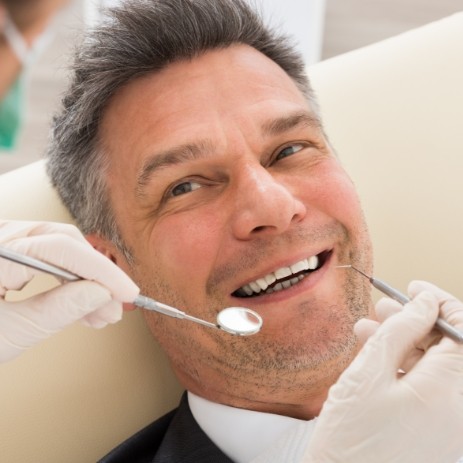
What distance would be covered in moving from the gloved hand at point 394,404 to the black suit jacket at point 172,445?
35 cm

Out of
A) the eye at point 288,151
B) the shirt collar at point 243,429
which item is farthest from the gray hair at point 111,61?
the shirt collar at point 243,429

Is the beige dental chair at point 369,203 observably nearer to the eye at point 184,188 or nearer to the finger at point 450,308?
the eye at point 184,188

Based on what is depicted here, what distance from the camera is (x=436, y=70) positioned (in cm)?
189

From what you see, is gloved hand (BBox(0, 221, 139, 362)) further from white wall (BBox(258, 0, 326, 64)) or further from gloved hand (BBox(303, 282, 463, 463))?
white wall (BBox(258, 0, 326, 64))

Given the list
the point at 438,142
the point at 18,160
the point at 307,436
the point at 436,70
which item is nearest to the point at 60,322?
the point at 307,436

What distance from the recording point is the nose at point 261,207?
125 cm

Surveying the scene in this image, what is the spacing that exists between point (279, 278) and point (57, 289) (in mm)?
422

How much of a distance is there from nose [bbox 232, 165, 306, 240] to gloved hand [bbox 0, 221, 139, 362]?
0.90ft

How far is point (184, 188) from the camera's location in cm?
138

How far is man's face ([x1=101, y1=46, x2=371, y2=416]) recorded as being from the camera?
1292 mm

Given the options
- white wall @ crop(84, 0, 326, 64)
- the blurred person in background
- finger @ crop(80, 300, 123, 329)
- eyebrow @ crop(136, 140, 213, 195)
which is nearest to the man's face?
eyebrow @ crop(136, 140, 213, 195)

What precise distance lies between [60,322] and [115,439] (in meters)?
0.52

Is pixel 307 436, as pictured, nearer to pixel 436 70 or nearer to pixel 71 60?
pixel 71 60

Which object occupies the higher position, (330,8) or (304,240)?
(304,240)
